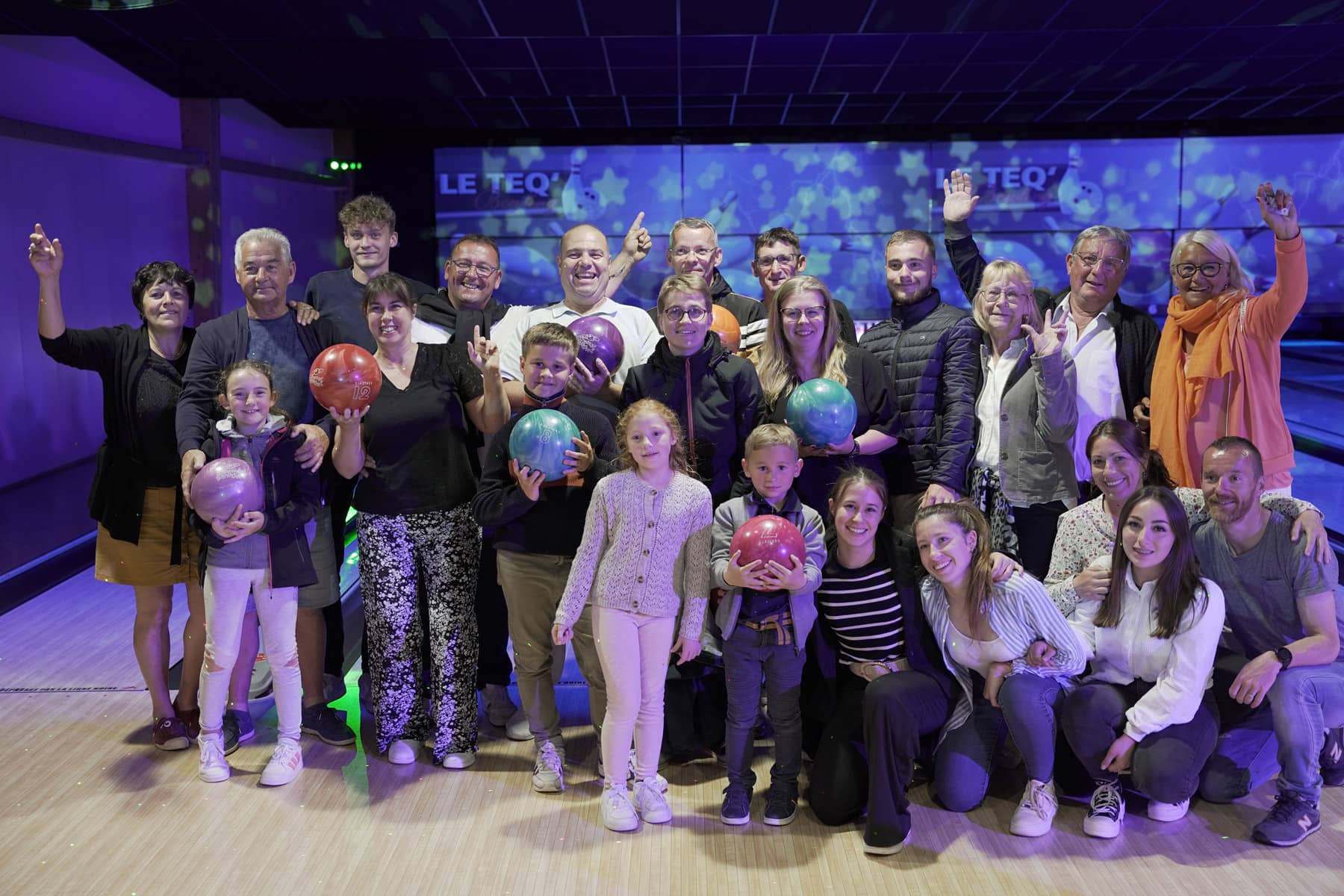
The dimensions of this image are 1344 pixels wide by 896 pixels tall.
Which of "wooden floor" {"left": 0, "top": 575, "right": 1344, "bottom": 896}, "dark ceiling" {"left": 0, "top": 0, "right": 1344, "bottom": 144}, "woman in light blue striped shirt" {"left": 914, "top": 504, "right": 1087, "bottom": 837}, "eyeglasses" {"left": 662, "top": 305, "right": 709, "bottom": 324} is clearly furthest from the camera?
"dark ceiling" {"left": 0, "top": 0, "right": 1344, "bottom": 144}

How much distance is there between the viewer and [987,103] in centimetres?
969

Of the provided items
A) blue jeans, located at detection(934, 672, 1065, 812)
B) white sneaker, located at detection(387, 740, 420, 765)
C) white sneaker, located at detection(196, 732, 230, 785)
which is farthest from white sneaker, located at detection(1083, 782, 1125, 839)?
white sneaker, located at detection(196, 732, 230, 785)

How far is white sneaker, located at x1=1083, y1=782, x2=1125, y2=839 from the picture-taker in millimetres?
2771

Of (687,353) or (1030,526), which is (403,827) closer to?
(687,353)

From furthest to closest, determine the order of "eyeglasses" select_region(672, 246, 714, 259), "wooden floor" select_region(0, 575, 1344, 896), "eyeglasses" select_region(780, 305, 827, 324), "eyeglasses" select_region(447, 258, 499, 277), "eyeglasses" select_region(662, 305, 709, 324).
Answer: "eyeglasses" select_region(447, 258, 499, 277)
"eyeglasses" select_region(672, 246, 714, 259)
"eyeglasses" select_region(780, 305, 827, 324)
"eyeglasses" select_region(662, 305, 709, 324)
"wooden floor" select_region(0, 575, 1344, 896)

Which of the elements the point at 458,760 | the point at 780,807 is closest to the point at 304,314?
the point at 458,760

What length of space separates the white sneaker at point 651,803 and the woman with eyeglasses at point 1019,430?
4.04 ft

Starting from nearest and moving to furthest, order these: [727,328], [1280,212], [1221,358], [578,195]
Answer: [1280,212] < [1221,358] < [727,328] < [578,195]

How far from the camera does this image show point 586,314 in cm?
349

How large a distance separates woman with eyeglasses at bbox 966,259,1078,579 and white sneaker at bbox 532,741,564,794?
1.41 metres

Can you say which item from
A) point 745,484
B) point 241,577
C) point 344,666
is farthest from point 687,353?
point 344,666

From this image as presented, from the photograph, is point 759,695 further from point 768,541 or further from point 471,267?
point 471,267

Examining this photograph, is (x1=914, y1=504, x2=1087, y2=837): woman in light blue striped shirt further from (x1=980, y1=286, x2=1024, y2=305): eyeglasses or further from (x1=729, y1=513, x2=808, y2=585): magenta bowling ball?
(x1=980, y1=286, x2=1024, y2=305): eyeglasses

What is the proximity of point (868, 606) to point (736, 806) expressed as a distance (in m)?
0.61
